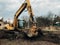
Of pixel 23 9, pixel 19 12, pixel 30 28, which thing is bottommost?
pixel 30 28

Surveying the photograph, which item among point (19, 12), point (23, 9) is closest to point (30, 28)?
point (23, 9)

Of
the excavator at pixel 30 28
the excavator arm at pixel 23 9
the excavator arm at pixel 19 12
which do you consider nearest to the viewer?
the excavator at pixel 30 28

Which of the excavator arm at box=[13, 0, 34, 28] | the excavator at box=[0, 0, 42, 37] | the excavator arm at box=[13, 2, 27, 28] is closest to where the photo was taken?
the excavator at box=[0, 0, 42, 37]

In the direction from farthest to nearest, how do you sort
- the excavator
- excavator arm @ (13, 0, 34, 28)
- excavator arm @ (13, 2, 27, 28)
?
1. excavator arm @ (13, 2, 27, 28)
2. excavator arm @ (13, 0, 34, 28)
3. the excavator

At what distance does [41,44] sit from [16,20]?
11888 mm

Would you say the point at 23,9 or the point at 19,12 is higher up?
the point at 23,9

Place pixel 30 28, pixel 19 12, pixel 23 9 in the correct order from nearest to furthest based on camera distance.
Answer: pixel 30 28 < pixel 23 9 < pixel 19 12

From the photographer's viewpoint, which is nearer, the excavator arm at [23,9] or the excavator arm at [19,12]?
the excavator arm at [23,9]

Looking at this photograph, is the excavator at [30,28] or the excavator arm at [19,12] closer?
the excavator at [30,28]

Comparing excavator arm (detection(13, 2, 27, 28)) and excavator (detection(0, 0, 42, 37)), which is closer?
excavator (detection(0, 0, 42, 37))

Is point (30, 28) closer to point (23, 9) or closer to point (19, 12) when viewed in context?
point (23, 9)

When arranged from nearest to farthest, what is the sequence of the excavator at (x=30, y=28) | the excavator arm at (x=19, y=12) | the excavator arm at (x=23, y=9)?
the excavator at (x=30, y=28)
the excavator arm at (x=23, y=9)
the excavator arm at (x=19, y=12)

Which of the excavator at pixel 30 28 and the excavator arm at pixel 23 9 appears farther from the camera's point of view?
the excavator arm at pixel 23 9

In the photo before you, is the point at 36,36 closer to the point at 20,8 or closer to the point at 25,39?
the point at 25,39
